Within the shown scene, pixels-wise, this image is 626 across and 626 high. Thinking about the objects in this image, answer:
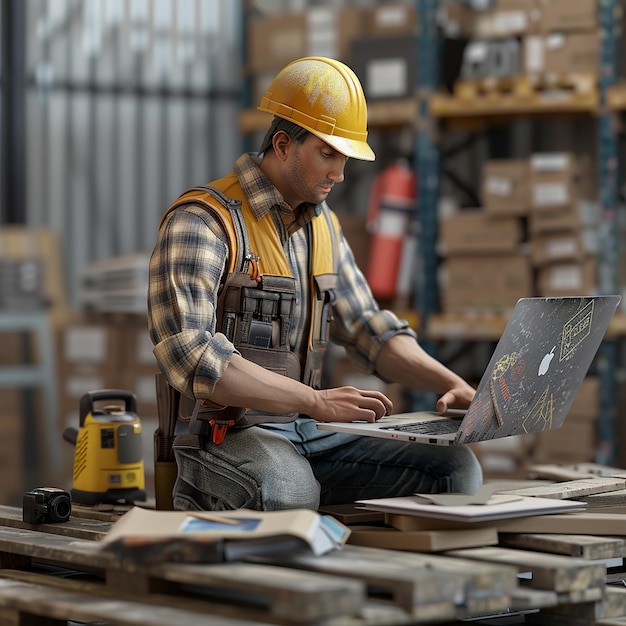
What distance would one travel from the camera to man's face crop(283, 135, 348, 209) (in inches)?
142

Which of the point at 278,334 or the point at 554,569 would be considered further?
the point at 278,334

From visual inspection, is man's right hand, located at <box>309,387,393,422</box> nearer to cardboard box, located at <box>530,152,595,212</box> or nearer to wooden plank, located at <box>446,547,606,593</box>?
wooden plank, located at <box>446,547,606,593</box>

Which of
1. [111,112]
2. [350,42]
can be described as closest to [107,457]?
[350,42]

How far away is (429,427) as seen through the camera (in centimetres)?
342

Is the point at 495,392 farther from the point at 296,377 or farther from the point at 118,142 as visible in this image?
the point at 118,142

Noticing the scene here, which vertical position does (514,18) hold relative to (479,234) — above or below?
above

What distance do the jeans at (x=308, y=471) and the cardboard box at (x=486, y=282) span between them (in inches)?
151

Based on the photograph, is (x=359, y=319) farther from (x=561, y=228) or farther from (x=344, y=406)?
(x=561, y=228)

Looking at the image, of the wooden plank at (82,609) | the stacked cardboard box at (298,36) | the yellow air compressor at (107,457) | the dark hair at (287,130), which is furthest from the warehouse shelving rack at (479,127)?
the wooden plank at (82,609)

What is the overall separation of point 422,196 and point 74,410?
8.90 ft

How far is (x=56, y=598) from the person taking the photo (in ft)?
9.30

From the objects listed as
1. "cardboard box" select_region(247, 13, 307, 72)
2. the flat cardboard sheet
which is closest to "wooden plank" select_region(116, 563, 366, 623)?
the flat cardboard sheet

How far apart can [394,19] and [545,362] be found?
5144 mm

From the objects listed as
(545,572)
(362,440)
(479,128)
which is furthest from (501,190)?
(545,572)
